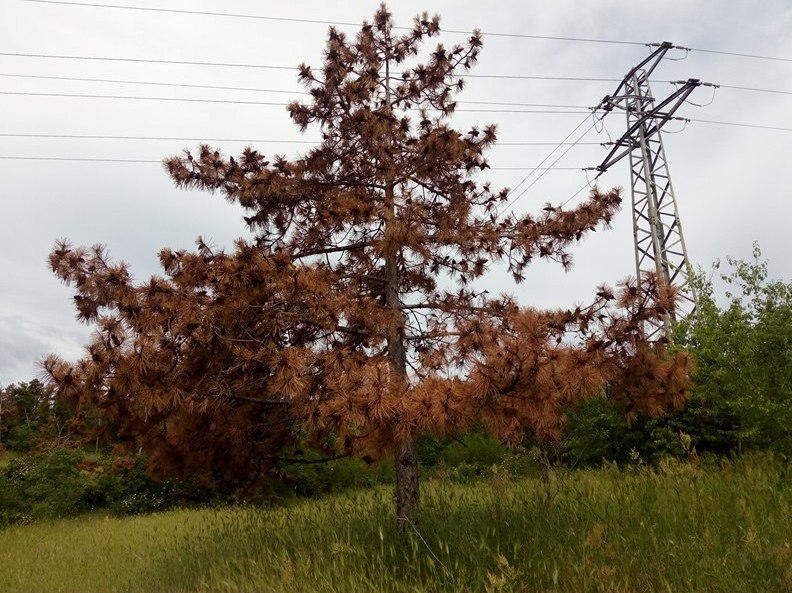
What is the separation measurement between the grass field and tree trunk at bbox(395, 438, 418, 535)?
0.18 metres

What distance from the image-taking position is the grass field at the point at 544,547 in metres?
3.07

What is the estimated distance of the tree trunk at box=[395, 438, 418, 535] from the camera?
488 centimetres

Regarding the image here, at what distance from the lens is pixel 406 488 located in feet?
16.4

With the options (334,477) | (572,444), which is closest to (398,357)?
(572,444)

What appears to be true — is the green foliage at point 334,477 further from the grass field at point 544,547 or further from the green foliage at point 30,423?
the grass field at point 544,547

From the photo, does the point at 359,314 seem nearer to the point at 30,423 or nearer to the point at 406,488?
the point at 406,488

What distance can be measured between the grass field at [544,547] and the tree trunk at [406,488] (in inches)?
6.9

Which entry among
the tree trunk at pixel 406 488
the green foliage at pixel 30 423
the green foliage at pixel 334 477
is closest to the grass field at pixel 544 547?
the tree trunk at pixel 406 488

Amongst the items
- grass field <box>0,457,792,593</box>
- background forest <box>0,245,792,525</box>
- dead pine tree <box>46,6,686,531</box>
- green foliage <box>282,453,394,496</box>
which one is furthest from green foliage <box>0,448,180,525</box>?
dead pine tree <box>46,6,686,531</box>

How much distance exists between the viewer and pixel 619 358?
4164mm

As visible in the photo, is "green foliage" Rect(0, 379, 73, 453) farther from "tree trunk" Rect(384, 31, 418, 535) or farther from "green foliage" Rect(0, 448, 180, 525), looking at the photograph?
"tree trunk" Rect(384, 31, 418, 535)

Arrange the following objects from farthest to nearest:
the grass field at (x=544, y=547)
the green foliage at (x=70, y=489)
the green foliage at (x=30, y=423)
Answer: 1. the green foliage at (x=70, y=489)
2. the green foliage at (x=30, y=423)
3. the grass field at (x=544, y=547)

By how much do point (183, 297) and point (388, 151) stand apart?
2.68m

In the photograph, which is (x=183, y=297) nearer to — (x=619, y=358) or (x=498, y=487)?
(x=498, y=487)
